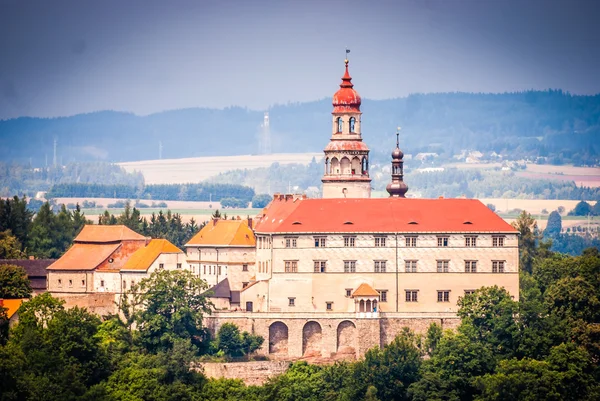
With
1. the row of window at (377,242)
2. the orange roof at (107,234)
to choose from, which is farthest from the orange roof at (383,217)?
the orange roof at (107,234)

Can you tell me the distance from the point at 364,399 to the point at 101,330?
17572 millimetres

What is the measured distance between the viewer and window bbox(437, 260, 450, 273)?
11000 centimetres

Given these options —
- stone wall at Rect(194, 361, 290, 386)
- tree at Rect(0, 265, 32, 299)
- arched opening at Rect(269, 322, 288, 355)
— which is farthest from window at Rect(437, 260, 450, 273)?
tree at Rect(0, 265, 32, 299)

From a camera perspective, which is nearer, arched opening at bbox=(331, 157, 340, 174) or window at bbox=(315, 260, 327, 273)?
window at bbox=(315, 260, 327, 273)

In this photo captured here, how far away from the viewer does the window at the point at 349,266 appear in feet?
361

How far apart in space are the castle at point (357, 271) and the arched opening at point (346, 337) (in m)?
0.06

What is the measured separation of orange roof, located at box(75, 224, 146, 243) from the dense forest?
12.6m

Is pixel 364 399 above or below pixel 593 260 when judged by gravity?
below

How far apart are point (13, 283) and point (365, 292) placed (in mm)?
23430

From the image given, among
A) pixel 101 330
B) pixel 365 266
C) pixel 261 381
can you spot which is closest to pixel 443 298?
pixel 365 266

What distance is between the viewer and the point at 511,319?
10631cm

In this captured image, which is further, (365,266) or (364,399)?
(365,266)

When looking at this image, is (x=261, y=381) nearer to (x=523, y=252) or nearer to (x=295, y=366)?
(x=295, y=366)

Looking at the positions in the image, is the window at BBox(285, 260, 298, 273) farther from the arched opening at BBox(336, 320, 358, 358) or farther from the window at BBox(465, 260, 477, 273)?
the window at BBox(465, 260, 477, 273)
